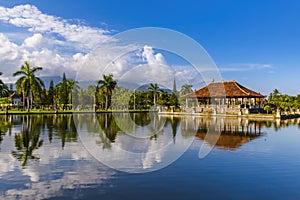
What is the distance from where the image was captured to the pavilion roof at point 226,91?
45156 mm

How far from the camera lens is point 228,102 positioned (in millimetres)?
48156

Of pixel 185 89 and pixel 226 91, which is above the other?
pixel 185 89

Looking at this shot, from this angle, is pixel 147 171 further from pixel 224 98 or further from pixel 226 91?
pixel 224 98

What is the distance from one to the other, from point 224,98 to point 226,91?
3.90ft

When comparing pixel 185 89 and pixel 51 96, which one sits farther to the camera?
pixel 51 96

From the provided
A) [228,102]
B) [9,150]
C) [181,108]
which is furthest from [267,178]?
[181,108]

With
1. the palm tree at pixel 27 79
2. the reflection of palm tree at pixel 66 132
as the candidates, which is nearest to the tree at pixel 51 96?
the palm tree at pixel 27 79

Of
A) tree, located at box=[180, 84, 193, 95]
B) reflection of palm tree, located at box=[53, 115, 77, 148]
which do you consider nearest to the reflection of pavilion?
reflection of palm tree, located at box=[53, 115, 77, 148]

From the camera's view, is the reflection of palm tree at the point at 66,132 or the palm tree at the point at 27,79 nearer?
the reflection of palm tree at the point at 66,132

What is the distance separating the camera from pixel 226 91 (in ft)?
155

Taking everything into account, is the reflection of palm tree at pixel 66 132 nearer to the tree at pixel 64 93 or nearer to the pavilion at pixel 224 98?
the pavilion at pixel 224 98

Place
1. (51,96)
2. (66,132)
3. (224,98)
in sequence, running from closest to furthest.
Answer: (66,132) → (224,98) → (51,96)

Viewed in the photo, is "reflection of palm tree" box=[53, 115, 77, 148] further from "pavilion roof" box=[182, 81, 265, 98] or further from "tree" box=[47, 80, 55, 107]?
"tree" box=[47, 80, 55, 107]

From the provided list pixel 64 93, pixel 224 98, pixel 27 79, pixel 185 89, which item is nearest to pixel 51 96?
pixel 64 93
